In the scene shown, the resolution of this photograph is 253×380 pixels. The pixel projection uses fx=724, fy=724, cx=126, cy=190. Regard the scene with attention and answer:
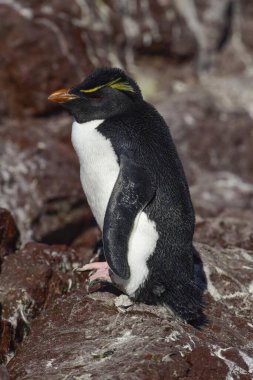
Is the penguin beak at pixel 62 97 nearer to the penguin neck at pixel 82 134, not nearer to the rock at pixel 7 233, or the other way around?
the penguin neck at pixel 82 134

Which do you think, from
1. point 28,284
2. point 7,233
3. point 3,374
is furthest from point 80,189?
point 3,374

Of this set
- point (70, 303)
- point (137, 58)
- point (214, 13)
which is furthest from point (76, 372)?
point (214, 13)

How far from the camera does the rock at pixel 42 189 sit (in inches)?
281

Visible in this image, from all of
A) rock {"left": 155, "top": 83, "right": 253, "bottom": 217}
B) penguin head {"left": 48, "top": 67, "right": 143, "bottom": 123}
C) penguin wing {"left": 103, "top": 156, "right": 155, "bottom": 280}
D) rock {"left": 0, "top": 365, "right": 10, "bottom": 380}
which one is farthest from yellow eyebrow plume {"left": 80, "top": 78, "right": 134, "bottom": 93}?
rock {"left": 155, "top": 83, "right": 253, "bottom": 217}

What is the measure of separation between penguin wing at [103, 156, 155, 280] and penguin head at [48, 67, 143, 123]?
38cm

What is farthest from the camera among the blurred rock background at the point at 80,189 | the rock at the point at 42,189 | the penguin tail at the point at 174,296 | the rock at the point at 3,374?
the rock at the point at 42,189

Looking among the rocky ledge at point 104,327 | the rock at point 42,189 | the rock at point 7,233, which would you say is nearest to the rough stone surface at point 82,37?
the rock at point 42,189

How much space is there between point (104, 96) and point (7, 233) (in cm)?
145

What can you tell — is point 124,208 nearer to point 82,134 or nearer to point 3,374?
point 82,134

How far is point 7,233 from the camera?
4980mm

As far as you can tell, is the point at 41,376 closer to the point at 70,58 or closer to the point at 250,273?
the point at 250,273

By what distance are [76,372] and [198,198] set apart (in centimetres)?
427

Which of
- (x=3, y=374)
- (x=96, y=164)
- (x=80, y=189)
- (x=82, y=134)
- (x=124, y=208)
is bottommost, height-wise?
(x=80, y=189)

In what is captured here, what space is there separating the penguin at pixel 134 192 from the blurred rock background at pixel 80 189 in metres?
0.18
